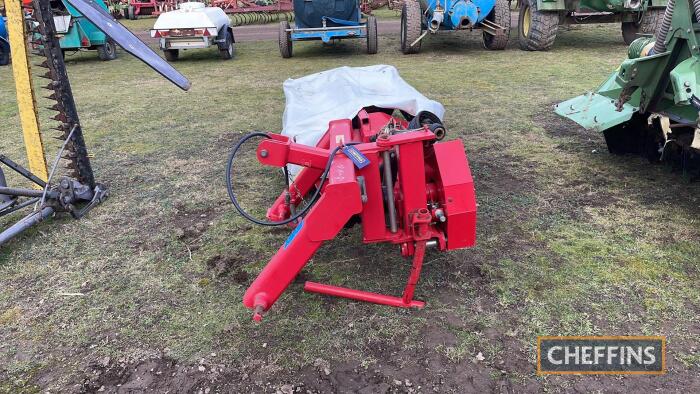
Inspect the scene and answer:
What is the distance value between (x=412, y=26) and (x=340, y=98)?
6113 mm

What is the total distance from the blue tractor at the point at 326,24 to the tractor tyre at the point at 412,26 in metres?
0.64

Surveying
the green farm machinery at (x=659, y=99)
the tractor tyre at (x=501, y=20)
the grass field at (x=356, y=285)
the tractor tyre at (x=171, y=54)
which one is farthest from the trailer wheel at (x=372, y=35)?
the green farm machinery at (x=659, y=99)

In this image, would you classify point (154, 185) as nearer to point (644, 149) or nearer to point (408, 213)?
point (408, 213)

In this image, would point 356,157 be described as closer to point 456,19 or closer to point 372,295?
point 372,295

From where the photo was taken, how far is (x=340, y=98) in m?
3.97

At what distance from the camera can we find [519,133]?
15.9 feet

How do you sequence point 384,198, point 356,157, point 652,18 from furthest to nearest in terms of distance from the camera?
point 652,18, point 384,198, point 356,157

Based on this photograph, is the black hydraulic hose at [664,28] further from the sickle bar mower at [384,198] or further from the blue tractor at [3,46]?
the blue tractor at [3,46]

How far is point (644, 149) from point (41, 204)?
14.3 ft

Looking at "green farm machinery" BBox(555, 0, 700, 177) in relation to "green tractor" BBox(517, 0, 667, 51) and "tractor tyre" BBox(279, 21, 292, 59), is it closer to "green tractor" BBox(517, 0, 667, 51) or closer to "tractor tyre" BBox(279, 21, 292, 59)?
"green tractor" BBox(517, 0, 667, 51)

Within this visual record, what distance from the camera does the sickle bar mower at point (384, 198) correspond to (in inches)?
80.4

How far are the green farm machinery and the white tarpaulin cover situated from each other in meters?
1.22

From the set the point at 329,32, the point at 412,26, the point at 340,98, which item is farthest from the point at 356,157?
the point at 412,26

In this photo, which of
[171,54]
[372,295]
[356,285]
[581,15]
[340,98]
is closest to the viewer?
[372,295]
